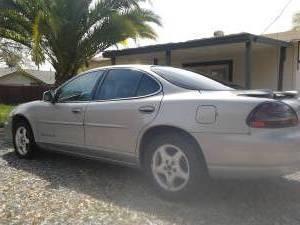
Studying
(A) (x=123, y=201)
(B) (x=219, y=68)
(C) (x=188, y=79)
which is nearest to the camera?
(A) (x=123, y=201)

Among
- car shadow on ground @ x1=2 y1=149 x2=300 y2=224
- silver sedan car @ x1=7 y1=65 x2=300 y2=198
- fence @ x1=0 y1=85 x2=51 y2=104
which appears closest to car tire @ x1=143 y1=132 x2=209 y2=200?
silver sedan car @ x1=7 y1=65 x2=300 y2=198

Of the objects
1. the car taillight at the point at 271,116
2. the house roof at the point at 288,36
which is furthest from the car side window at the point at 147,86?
the house roof at the point at 288,36

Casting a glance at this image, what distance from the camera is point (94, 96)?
6.34 metres

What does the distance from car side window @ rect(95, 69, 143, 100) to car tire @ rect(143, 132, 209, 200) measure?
845 millimetres

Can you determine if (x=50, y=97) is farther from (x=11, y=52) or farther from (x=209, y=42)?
(x=11, y=52)

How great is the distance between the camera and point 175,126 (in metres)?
5.05

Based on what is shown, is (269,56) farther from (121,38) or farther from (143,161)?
(143,161)

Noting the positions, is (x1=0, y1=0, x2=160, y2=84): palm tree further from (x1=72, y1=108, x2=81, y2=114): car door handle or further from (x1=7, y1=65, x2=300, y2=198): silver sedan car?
(x1=7, y1=65, x2=300, y2=198): silver sedan car

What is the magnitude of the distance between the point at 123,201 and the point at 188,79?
162cm

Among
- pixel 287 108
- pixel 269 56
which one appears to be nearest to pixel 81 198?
pixel 287 108

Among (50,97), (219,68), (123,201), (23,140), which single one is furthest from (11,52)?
(123,201)

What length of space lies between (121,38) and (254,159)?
1089 centimetres

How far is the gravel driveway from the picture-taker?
4590 millimetres

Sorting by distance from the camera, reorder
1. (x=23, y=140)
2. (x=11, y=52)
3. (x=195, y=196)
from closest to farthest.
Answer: (x=195, y=196) < (x=23, y=140) < (x=11, y=52)
